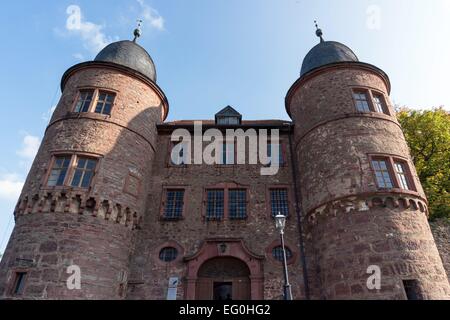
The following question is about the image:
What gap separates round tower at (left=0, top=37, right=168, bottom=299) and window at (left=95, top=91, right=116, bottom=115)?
5 centimetres

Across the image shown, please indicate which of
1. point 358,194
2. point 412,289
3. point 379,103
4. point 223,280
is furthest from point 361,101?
point 223,280

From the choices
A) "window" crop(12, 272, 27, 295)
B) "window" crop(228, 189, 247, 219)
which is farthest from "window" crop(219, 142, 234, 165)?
"window" crop(12, 272, 27, 295)

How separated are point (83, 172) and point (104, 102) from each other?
4.14 m

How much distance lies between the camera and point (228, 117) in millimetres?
19484

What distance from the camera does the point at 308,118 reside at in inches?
632

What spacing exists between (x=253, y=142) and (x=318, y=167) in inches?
180

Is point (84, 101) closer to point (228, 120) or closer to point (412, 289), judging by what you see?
point (228, 120)

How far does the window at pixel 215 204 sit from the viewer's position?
15180 millimetres

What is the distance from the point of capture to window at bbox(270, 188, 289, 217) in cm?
1526

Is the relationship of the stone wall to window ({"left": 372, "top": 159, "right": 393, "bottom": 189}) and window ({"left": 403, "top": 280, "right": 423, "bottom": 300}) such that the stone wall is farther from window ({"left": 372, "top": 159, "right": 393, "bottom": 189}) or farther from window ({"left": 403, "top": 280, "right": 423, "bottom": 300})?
window ({"left": 372, "top": 159, "right": 393, "bottom": 189})

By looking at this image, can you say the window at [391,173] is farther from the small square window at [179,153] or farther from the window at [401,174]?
the small square window at [179,153]

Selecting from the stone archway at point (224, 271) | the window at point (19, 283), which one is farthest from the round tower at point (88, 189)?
the stone archway at point (224, 271)
